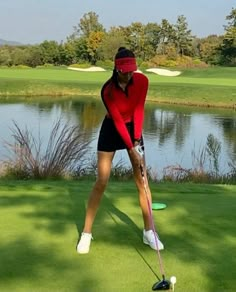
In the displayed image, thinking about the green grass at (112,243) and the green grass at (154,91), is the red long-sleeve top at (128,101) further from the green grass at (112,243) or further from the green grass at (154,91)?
the green grass at (154,91)

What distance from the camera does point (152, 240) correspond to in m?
4.22

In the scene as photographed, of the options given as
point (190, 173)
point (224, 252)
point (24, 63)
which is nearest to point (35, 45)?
point (24, 63)

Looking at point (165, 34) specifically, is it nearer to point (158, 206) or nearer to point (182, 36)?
point (182, 36)

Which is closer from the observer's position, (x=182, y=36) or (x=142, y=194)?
(x=142, y=194)

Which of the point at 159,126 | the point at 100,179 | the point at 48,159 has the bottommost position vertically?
the point at 159,126

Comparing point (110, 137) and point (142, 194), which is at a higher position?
point (110, 137)

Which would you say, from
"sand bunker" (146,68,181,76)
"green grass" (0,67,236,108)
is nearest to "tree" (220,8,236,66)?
"sand bunker" (146,68,181,76)

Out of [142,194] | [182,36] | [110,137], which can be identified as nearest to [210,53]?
[182,36]

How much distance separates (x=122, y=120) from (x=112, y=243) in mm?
1042

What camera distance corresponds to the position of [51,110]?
25141mm

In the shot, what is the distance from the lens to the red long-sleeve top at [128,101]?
4066 mm

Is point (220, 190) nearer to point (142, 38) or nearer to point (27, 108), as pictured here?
point (27, 108)

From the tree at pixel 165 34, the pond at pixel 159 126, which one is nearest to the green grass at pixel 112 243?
the pond at pixel 159 126

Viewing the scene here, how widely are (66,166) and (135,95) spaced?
4.93 m
